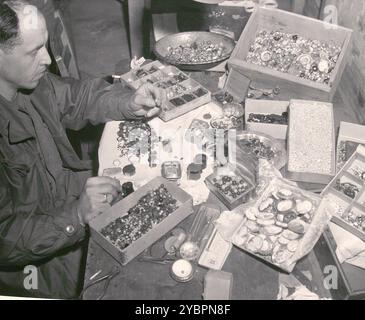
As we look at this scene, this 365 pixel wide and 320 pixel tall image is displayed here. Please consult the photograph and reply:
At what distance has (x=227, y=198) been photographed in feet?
7.65

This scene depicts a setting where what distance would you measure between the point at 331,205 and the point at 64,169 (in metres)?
1.80

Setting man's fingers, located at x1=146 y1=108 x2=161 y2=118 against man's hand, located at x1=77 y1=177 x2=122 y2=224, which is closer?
man's hand, located at x1=77 y1=177 x2=122 y2=224

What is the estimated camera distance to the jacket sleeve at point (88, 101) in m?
2.82

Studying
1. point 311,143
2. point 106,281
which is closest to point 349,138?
point 311,143

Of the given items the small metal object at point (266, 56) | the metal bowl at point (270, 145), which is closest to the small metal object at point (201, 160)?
the metal bowl at point (270, 145)

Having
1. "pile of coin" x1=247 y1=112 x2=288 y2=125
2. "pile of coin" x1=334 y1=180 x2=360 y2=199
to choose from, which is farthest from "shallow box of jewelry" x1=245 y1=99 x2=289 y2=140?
"pile of coin" x1=334 y1=180 x2=360 y2=199

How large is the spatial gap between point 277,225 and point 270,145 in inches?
24.8

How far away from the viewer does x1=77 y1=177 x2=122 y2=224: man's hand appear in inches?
90.0

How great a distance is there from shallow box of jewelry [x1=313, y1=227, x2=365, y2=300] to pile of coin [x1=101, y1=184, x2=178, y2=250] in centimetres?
82

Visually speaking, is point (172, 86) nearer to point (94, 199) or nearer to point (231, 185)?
point (231, 185)

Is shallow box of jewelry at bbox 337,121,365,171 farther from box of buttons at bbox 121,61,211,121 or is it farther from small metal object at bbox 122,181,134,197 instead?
small metal object at bbox 122,181,134,197

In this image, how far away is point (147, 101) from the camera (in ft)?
8.98

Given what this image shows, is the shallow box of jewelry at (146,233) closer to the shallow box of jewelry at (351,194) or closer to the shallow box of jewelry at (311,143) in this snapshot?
the shallow box of jewelry at (311,143)
